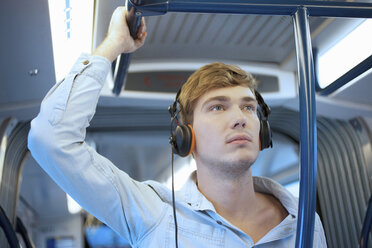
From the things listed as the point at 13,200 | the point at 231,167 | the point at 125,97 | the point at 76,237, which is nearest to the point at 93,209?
the point at 231,167

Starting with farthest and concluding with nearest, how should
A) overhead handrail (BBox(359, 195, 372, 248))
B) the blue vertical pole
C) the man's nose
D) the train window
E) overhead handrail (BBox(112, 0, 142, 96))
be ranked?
overhead handrail (BBox(359, 195, 372, 248)) < the train window < the man's nose < overhead handrail (BBox(112, 0, 142, 96)) < the blue vertical pole

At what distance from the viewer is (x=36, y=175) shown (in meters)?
6.41

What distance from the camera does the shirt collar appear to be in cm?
225

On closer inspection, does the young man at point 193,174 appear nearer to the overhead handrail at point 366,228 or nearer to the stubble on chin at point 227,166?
the stubble on chin at point 227,166

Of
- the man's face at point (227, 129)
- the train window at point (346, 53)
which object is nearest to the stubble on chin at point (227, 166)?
the man's face at point (227, 129)

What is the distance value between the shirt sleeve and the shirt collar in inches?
8.0

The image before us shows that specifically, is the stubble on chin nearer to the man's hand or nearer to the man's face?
the man's face

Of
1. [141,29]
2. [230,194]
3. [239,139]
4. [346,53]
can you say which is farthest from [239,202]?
[346,53]

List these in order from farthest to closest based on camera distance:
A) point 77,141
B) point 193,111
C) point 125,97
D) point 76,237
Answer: point 76,237
point 125,97
point 193,111
point 77,141

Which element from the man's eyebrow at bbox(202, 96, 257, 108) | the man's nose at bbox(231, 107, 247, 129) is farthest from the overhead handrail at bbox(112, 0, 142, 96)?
the man's nose at bbox(231, 107, 247, 129)

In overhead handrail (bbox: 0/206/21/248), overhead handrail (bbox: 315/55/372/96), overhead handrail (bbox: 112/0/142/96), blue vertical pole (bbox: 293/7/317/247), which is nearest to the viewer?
blue vertical pole (bbox: 293/7/317/247)

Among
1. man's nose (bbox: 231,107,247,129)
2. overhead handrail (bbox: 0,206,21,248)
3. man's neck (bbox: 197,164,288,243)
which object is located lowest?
overhead handrail (bbox: 0,206,21,248)

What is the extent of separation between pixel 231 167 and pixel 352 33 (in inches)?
53.7

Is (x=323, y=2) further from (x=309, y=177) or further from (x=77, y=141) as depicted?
(x=77, y=141)
